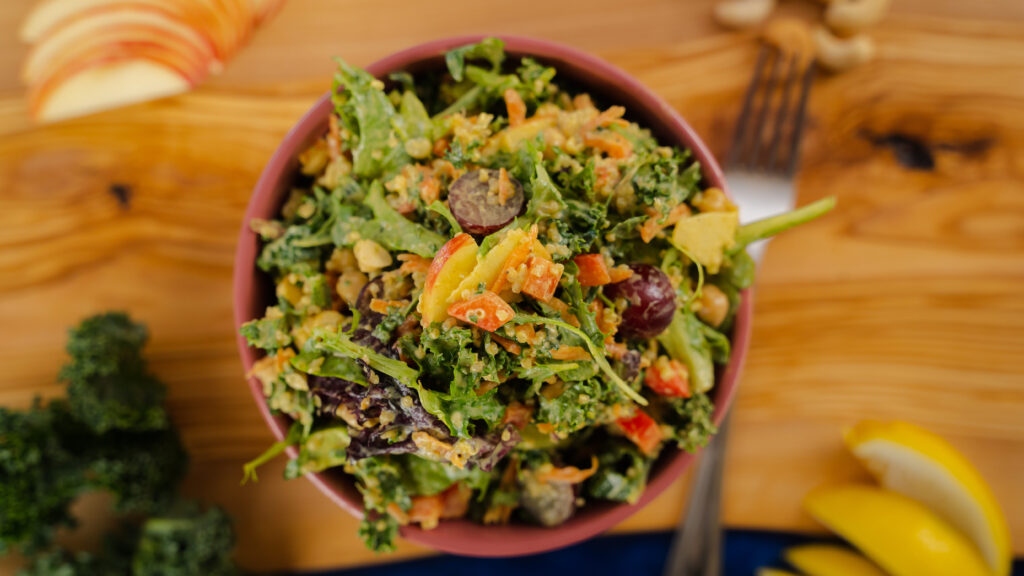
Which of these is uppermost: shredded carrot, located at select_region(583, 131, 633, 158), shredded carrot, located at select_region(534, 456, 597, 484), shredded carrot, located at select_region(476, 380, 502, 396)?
shredded carrot, located at select_region(583, 131, 633, 158)

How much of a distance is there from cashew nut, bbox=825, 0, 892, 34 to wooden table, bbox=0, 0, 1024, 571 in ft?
0.44

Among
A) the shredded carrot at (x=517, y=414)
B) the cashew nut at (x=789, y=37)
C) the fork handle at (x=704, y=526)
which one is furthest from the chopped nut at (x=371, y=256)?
the cashew nut at (x=789, y=37)

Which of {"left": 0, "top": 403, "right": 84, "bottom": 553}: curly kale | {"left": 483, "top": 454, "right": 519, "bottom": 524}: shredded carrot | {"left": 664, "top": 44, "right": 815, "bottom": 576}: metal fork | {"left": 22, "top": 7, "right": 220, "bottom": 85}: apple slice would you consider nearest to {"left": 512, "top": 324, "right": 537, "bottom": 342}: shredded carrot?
{"left": 483, "top": 454, "right": 519, "bottom": 524}: shredded carrot

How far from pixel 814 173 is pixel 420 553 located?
1.97 meters

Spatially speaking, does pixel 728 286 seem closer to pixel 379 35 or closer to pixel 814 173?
pixel 814 173

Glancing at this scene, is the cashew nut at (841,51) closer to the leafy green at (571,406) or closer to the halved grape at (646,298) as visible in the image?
the halved grape at (646,298)

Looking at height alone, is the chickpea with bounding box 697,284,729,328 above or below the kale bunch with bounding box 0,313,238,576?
above

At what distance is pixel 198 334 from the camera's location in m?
2.63

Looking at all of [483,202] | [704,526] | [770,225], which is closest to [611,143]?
[483,202]

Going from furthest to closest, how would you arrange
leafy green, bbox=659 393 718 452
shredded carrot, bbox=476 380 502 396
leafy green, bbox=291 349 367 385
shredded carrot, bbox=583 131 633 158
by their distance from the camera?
1. leafy green, bbox=659 393 718 452
2. shredded carrot, bbox=583 131 633 158
3. leafy green, bbox=291 349 367 385
4. shredded carrot, bbox=476 380 502 396

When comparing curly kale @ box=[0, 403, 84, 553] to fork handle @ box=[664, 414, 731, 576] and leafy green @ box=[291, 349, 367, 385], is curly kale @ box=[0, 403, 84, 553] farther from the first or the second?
fork handle @ box=[664, 414, 731, 576]

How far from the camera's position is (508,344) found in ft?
5.13

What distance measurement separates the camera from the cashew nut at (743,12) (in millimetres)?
2678

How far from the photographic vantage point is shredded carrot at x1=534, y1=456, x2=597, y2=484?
6.16 feet
